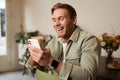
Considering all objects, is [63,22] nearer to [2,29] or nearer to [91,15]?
[91,15]

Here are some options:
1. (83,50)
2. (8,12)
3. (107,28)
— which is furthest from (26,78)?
(83,50)

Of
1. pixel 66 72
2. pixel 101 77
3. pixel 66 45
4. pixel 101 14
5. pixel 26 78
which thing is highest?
pixel 101 14

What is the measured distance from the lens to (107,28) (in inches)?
111

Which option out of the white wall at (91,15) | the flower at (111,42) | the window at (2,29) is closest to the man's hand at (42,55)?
the flower at (111,42)

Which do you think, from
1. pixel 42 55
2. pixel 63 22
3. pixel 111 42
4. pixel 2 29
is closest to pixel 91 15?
pixel 111 42

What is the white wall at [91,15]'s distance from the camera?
271 cm

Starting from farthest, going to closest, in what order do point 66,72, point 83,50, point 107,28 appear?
point 107,28 → point 83,50 → point 66,72

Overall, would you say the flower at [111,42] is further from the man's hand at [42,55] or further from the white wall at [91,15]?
the man's hand at [42,55]

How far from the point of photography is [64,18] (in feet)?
4.10

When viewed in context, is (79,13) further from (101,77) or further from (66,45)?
(66,45)

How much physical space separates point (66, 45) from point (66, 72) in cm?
37

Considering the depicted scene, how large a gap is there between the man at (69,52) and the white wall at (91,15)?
4.90 feet

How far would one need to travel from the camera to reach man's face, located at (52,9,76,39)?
1250mm

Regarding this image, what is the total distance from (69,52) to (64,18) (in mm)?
226
